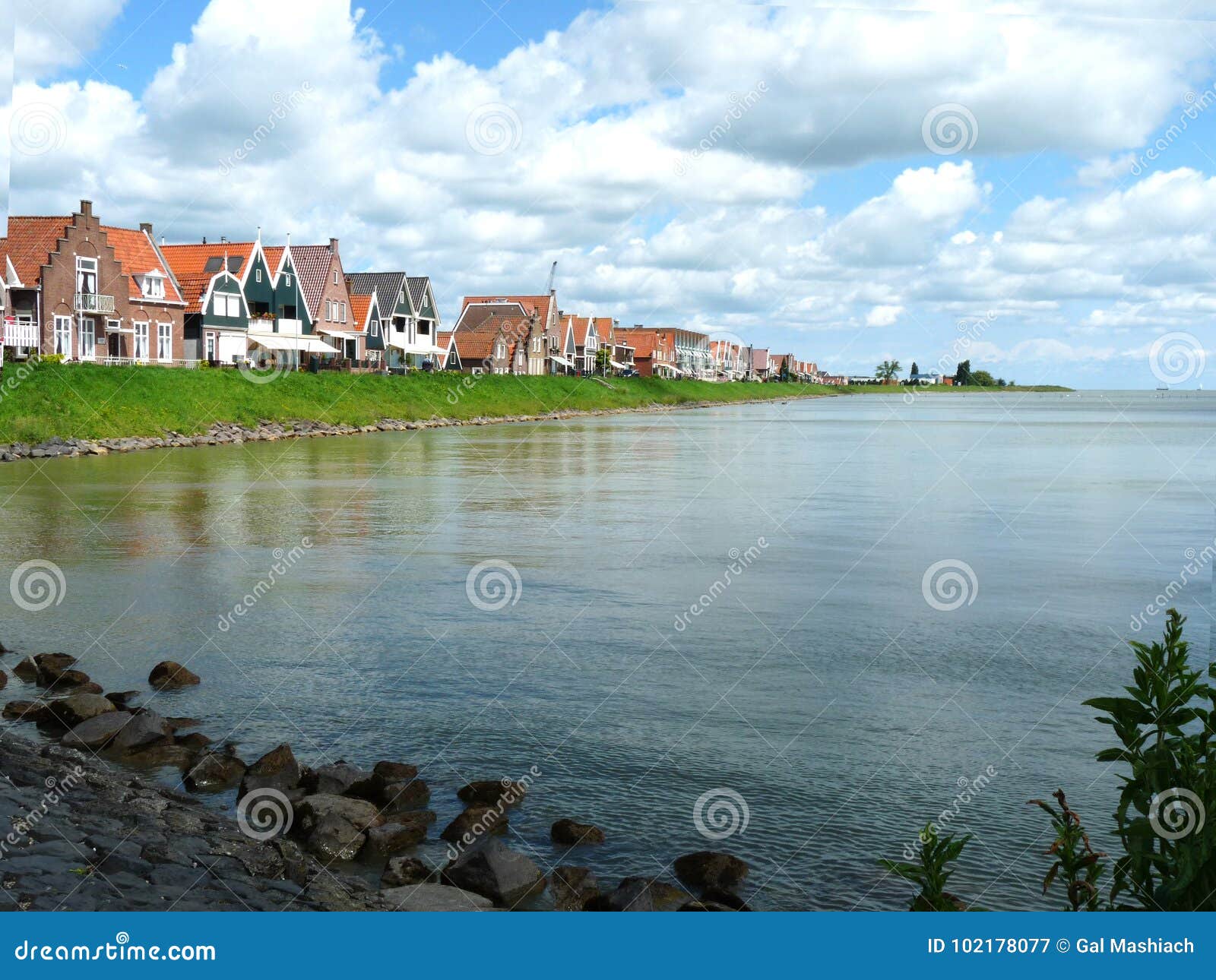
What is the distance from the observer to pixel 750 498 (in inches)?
1104

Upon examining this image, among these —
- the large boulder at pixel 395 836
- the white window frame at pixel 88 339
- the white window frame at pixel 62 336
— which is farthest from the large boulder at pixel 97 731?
the white window frame at pixel 88 339

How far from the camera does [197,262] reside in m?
64.9

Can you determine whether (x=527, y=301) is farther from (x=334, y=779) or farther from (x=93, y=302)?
(x=334, y=779)

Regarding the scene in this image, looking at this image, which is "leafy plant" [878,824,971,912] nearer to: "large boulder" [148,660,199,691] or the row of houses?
"large boulder" [148,660,199,691]

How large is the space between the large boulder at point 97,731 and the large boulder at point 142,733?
10cm

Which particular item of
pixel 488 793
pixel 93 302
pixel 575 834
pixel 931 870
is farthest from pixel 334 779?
pixel 93 302

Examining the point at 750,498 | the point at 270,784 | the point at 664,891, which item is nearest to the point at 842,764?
the point at 664,891

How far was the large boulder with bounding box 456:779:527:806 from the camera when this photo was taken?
331 inches

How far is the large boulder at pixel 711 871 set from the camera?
7.11 metres

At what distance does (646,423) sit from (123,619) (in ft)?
212

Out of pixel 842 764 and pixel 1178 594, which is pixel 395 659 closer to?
pixel 842 764

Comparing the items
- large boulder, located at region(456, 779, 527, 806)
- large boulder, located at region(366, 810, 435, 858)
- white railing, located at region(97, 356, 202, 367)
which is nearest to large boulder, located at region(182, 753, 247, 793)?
large boulder, located at region(366, 810, 435, 858)

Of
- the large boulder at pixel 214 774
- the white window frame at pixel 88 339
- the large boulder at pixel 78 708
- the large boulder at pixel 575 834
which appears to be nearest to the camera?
the large boulder at pixel 575 834

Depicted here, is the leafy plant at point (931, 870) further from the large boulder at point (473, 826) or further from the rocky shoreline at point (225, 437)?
the rocky shoreline at point (225, 437)
